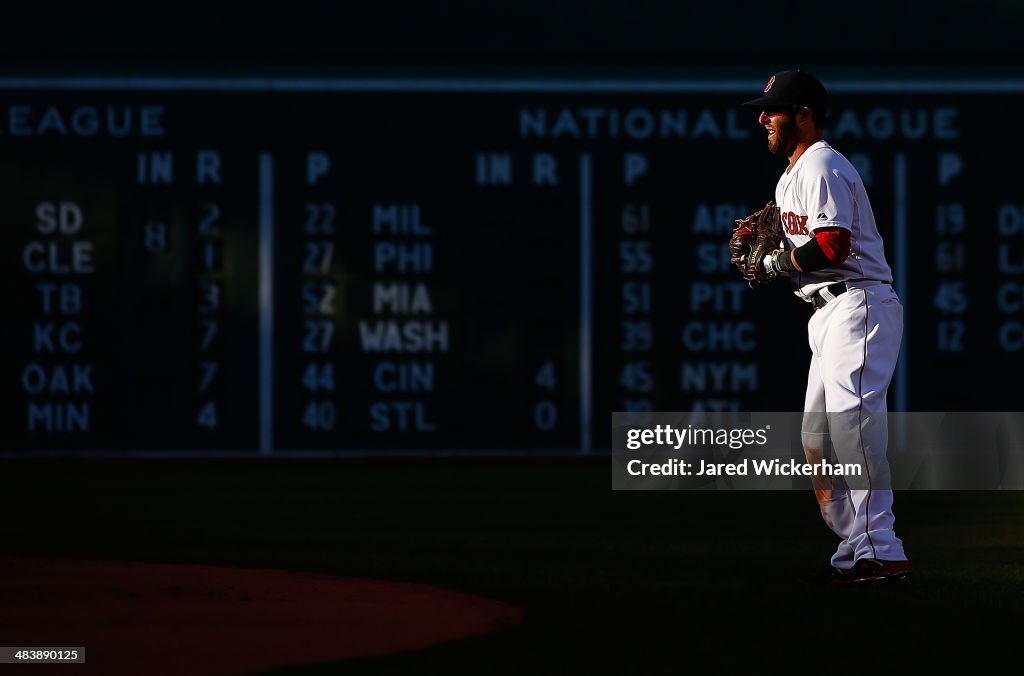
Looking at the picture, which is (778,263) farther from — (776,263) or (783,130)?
(783,130)

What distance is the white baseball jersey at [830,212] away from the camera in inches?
229

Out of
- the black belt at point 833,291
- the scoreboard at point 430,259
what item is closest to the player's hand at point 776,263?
the black belt at point 833,291

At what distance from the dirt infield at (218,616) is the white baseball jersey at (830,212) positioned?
5.26 ft

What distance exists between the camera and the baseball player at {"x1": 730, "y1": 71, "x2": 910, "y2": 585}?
5.80 metres

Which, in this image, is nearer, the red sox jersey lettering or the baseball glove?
the red sox jersey lettering

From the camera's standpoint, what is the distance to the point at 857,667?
449 cm

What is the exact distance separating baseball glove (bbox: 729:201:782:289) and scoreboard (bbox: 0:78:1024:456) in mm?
6358

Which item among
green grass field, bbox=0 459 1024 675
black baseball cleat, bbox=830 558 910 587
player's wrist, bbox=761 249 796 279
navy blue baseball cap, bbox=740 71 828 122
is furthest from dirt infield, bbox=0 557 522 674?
navy blue baseball cap, bbox=740 71 828 122

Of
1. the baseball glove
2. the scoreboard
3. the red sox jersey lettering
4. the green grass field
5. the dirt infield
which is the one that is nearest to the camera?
the dirt infield

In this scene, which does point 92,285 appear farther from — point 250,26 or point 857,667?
point 857,667

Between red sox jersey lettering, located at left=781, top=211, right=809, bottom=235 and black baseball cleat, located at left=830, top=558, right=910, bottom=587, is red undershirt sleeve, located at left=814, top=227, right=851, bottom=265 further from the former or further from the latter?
black baseball cleat, located at left=830, top=558, right=910, bottom=587

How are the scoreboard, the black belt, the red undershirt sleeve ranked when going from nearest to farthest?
the red undershirt sleeve
the black belt
the scoreboard

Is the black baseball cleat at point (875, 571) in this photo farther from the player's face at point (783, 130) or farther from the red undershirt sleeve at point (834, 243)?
the player's face at point (783, 130)

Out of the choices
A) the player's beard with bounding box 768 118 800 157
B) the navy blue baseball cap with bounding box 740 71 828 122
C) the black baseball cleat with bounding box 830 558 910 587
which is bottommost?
the black baseball cleat with bounding box 830 558 910 587
